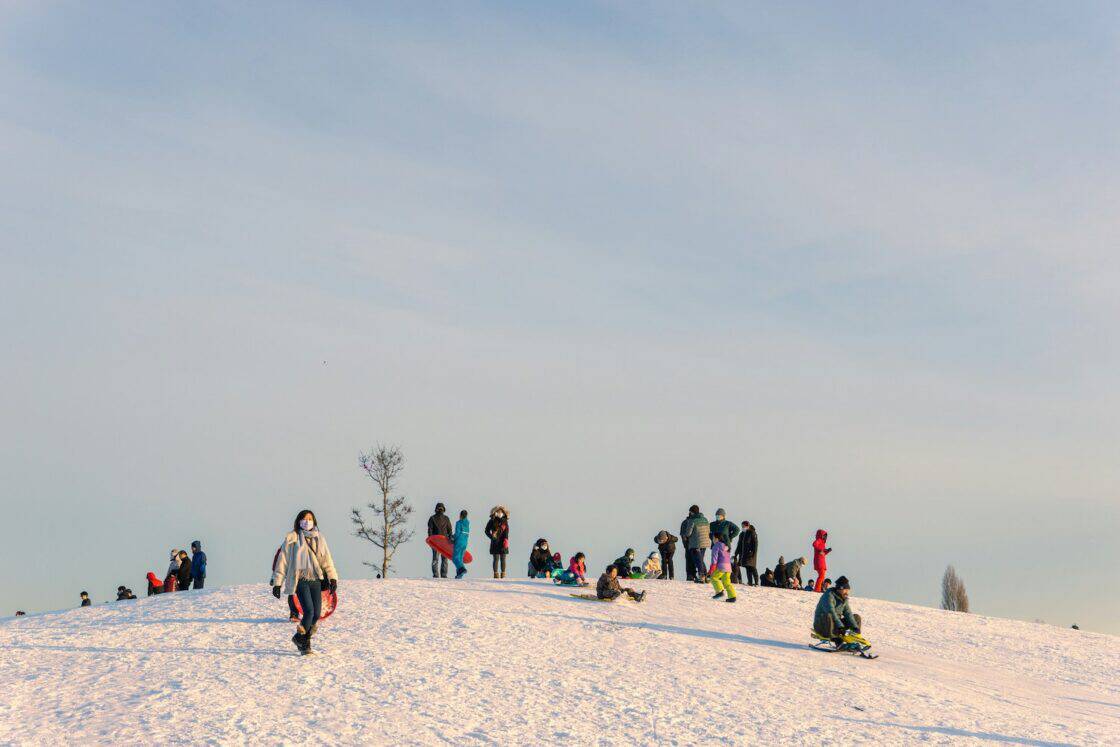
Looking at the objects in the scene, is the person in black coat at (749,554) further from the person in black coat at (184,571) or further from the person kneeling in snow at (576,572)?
the person in black coat at (184,571)

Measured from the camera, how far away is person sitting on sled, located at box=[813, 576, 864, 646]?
67.8 feet

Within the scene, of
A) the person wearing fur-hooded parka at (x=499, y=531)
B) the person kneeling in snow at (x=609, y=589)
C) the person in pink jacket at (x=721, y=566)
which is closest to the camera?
the person kneeling in snow at (x=609, y=589)

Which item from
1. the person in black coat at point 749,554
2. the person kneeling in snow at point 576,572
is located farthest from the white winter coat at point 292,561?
the person in black coat at point 749,554

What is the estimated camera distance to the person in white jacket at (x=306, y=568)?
54.1ft

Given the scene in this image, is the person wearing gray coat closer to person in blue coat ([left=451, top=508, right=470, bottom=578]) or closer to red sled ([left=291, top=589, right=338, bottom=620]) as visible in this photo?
person in blue coat ([left=451, top=508, right=470, bottom=578])

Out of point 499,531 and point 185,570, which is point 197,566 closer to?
point 185,570

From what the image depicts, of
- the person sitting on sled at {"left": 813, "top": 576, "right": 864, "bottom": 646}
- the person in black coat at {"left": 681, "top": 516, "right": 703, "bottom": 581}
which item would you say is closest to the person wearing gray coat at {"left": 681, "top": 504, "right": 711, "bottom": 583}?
the person in black coat at {"left": 681, "top": 516, "right": 703, "bottom": 581}

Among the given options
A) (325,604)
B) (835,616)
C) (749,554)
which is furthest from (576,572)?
(325,604)

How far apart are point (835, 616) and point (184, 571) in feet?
62.0

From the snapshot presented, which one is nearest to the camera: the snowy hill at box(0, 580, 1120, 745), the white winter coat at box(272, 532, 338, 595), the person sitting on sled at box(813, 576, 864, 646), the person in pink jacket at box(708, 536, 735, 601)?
the snowy hill at box(0, 580, 1120, 745)

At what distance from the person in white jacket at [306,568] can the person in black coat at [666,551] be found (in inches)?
662

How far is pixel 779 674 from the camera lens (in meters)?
18.1

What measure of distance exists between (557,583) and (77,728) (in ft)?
54.0

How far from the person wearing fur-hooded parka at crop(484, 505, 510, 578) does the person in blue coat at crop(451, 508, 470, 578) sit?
2.66 feet
